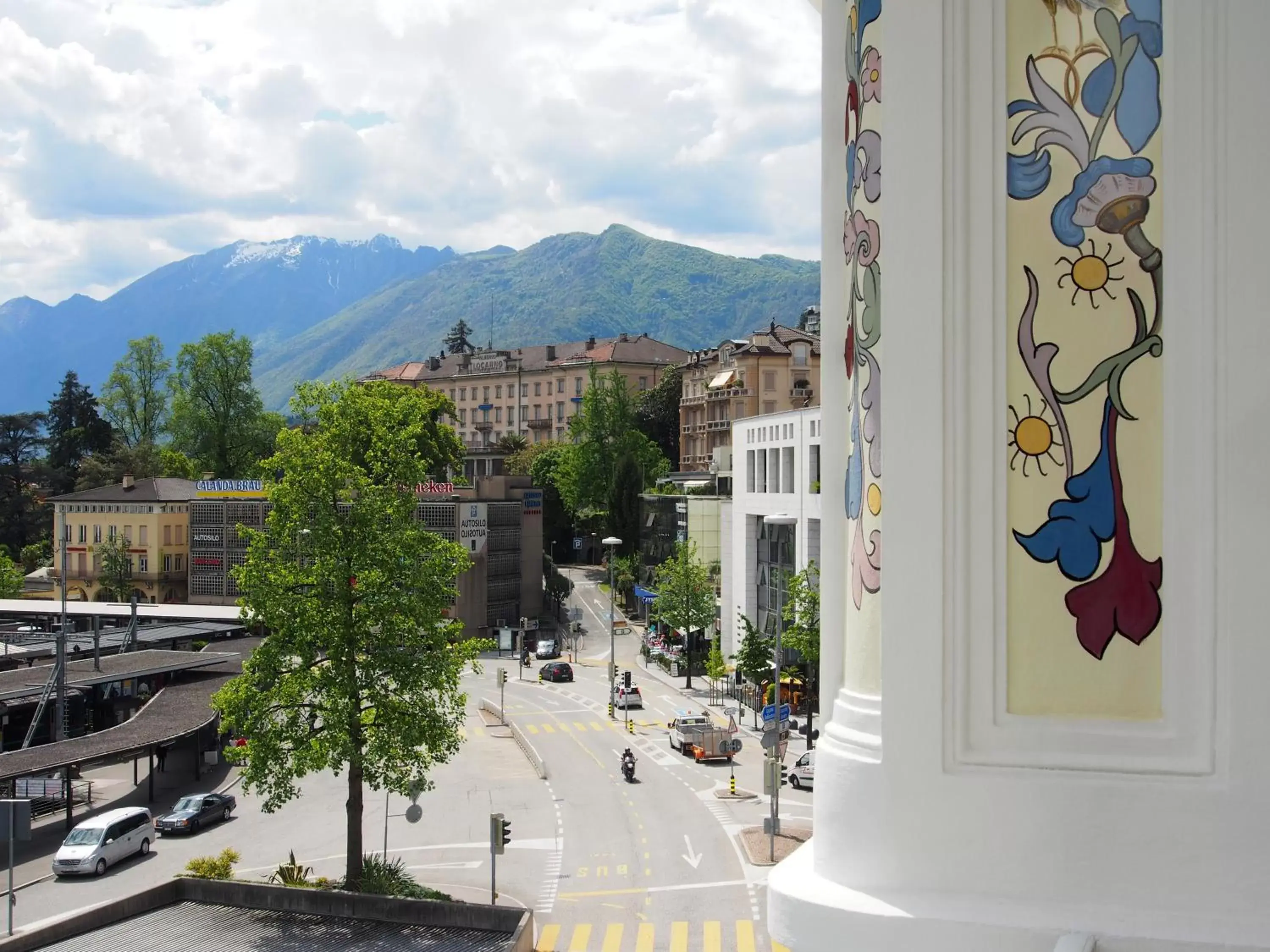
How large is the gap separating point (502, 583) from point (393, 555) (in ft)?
174

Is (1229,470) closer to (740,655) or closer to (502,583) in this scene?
(740,655)

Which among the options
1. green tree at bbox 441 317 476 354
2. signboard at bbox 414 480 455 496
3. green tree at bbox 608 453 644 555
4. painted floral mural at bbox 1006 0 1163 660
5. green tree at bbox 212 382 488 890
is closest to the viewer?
painted floral mural at bbox 1006 0 1163 660

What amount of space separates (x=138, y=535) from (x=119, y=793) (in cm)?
5284

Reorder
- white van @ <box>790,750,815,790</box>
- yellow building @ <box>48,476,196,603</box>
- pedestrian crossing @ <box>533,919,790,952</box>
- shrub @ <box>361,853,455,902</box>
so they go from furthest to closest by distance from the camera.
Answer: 1. yellow building @ <box>48,476,196,603</box>
2. white van @ <box>790,750,815,790</box>
3. shrub @ <box>361,853,455,902</box>
4. pedestrian crossing @ <box>533,919,790,952</box>

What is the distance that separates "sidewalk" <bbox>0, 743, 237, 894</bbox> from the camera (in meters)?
30.8

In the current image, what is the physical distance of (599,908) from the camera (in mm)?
25828

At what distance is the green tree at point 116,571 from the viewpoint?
3386 inches

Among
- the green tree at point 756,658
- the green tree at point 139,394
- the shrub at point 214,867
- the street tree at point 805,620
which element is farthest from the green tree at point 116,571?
the shrub at point 214,867

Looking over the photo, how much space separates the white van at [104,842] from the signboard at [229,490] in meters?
53.3

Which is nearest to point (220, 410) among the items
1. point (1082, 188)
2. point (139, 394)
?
point (139, 394)

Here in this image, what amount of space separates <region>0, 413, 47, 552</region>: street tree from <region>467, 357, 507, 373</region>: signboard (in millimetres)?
48682

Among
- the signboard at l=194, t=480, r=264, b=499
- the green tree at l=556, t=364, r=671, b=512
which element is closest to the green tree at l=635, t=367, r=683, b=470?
the green tree at l=556, t=364, r=671, b=512

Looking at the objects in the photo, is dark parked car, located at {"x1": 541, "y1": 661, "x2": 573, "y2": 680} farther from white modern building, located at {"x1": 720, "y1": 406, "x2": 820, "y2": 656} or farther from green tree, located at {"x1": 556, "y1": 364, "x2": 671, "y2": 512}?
green tree, located at {"x1": 556, "y1": 364, "x2": 671, "y2": 512}

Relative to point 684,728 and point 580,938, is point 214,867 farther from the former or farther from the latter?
point 684,728
